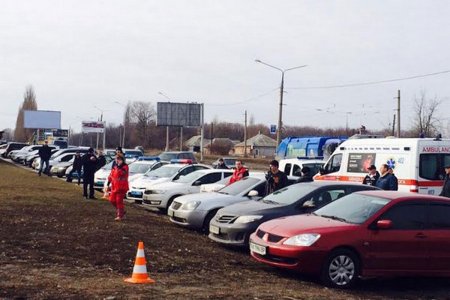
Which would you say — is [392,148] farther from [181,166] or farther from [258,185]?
Result: [181,166]

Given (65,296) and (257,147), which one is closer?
(65,296)

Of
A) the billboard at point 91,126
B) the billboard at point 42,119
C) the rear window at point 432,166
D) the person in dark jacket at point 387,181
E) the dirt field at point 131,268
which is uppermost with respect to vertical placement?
the billboard at point 42,119

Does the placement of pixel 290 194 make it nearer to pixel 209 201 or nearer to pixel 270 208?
pixel 270 208

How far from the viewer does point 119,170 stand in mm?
14773

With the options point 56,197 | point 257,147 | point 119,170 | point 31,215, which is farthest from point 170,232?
point 257,147

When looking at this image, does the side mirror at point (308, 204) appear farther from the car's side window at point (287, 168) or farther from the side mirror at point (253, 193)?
the car's side window at point (287, 168)

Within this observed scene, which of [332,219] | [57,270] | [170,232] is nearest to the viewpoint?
[57,270]

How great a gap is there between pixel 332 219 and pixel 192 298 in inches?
121

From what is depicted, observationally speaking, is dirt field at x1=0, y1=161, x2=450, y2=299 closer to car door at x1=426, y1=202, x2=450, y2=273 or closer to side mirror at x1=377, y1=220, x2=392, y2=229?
car door at x1=426, y1=202, x2=450, y2=273

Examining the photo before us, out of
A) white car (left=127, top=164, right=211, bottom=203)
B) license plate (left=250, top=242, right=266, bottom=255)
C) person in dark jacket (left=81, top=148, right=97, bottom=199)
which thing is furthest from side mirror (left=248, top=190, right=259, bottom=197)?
person in dark jacket (left=81, top=148, right=97, bottom=199)

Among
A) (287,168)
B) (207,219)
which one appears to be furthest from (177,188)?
(287,168)

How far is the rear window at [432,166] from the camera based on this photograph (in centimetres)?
1619

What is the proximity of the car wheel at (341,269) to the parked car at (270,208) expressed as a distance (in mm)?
2190

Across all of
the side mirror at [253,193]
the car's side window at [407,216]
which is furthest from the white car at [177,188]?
the car's side window at [407,216]
